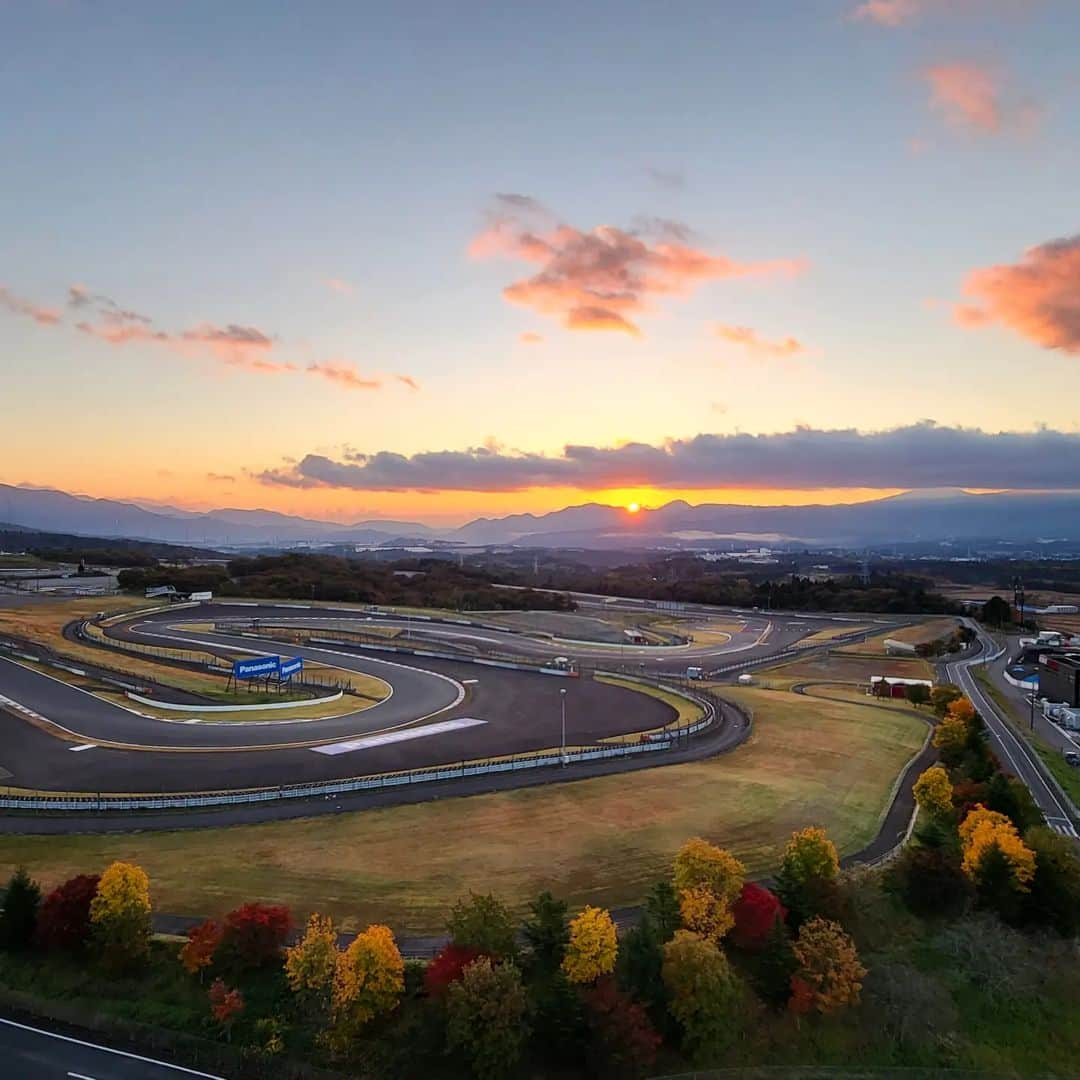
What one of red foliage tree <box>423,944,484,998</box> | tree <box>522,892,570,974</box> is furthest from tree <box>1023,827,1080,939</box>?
red foliage tree <box>423,944,484,998</box>

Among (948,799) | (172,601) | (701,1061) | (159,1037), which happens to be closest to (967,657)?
(948,799)

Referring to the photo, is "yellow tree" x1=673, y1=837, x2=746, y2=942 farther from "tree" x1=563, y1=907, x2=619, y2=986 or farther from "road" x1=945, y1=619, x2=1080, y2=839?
"road" x1=945, y1=619, x2=1080, y2=839

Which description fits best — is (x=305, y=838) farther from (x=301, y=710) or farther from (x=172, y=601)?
(x=172, y=601)

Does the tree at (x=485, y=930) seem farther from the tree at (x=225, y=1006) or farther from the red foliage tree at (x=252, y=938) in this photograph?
the tree at (x=225, y=1006)

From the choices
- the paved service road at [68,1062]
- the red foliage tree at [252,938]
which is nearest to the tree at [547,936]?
the red foliage tree at [252,938]

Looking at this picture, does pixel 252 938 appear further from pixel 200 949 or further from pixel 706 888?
pixel 706 888
